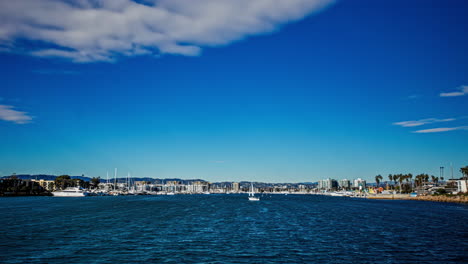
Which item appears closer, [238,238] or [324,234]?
[238,238]

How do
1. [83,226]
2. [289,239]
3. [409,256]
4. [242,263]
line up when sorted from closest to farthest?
[242,263]
[409,256]
[289,239]
[83,226]

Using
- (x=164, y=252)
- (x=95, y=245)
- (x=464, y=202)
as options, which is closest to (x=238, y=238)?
(x=164, y=252)

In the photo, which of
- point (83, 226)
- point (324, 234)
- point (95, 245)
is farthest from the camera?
point (83, 226)

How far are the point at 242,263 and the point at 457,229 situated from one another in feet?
147

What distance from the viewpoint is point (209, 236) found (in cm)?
4272

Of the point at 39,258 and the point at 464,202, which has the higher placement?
the point at 39,258

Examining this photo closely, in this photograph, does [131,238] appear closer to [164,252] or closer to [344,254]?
[164,252]

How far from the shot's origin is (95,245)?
1405 inches

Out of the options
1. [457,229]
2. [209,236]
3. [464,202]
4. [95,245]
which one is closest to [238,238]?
[209,236]

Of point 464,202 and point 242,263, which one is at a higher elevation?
point 242,263

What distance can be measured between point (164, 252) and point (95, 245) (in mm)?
9468

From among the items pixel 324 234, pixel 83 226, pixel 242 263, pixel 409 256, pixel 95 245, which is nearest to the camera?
pixel 242 263

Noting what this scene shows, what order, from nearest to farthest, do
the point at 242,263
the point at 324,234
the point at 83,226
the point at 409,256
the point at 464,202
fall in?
the point at 242,263, the point at 409,256, the point at 324,234, the point at 83,226, the point at 464,202

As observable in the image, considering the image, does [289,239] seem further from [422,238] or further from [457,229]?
[457,229]
